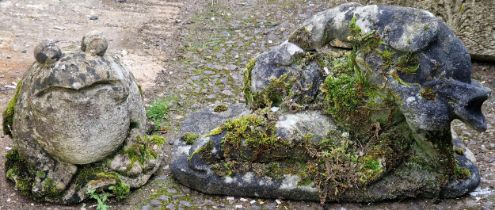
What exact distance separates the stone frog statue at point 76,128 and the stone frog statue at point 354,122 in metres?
0.46

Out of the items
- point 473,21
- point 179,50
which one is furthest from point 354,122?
point 179,50

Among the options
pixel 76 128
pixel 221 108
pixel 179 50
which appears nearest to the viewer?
pixel 76 128

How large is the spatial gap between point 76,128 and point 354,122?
6.91 feet

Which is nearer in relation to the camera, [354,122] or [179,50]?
[354,122]

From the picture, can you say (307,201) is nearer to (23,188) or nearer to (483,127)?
(483,127)

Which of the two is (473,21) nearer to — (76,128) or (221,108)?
(221,108)

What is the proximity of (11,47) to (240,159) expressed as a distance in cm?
446

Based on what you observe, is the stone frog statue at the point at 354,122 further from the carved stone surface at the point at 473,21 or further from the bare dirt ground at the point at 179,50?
the carved stone surface at the point at 473,21

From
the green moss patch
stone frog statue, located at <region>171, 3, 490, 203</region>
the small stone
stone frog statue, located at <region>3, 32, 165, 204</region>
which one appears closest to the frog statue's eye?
stone frog statue, located at <region>3, 32, 165, 204</region>

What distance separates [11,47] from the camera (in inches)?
324

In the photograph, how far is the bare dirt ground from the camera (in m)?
5.04

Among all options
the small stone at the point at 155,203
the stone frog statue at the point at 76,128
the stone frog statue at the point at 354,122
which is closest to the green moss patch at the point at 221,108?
the stone frog statue at the point at 354,122

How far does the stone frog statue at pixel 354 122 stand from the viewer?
4617mm

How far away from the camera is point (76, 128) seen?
477cm
